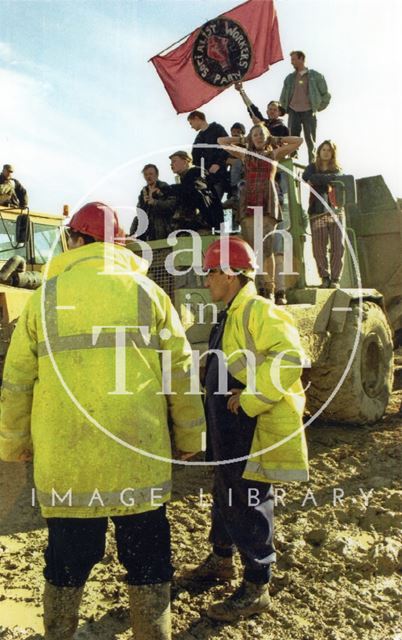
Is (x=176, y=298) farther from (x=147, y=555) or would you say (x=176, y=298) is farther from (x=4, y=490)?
(x=147, y=555)

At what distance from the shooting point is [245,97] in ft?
22.2

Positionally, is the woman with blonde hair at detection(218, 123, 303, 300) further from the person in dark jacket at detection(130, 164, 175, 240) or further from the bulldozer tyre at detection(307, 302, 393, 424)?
the bulldozer tyre at detection(307, 302, 393, 424)

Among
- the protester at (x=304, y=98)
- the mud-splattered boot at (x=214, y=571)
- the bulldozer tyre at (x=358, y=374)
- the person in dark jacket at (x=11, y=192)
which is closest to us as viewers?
the mud-splattered boot at (x=214, y=571)

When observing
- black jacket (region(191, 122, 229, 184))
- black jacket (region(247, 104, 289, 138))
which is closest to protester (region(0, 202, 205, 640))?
black jacket (region(191, 122, 229, 184))

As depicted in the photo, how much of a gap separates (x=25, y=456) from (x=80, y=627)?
96 centimetres

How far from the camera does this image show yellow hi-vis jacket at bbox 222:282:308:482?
284cm

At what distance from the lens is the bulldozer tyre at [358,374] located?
233 inches

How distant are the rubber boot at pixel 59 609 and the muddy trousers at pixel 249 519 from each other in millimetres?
892

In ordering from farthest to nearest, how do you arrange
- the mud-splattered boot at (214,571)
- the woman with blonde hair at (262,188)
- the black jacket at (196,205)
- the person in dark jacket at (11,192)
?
the person in dark jacket at (11,192), the black jacket at (196,205), the woman with blonde hair at (262,188), the mud-splattered boot at (214,571)

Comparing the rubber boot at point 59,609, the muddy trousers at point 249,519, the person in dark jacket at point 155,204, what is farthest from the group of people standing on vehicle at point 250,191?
the rubber boot at point 59,609

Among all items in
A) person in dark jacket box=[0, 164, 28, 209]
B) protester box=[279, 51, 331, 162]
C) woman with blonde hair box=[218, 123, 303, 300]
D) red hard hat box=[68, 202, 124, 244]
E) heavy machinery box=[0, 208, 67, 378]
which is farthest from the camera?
protester box=[279, 51, 331, 162]

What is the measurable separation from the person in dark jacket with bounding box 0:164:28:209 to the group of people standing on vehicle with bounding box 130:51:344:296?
1.47 meters

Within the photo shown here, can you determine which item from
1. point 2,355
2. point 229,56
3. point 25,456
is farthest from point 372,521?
point 229,56

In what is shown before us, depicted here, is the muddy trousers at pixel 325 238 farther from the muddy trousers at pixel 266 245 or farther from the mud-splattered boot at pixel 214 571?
the mud-splattered boot at pixel 214 571
